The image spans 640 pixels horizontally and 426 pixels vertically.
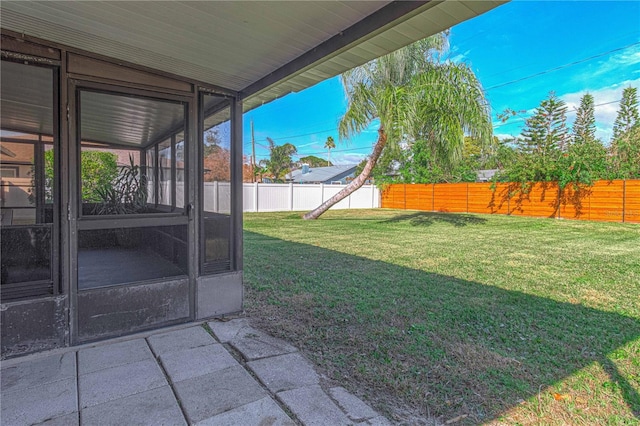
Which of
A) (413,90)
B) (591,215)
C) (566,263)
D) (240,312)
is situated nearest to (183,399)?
(240,312)

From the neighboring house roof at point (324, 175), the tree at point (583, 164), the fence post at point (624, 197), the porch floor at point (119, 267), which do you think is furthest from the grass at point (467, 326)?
the neighboring house roof at point (324, 175)

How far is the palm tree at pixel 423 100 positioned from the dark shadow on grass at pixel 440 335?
615cm

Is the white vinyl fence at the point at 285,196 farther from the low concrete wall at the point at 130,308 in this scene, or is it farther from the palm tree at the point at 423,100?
the low concrete wall at the point at 130,308

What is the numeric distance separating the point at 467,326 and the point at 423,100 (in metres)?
7.82

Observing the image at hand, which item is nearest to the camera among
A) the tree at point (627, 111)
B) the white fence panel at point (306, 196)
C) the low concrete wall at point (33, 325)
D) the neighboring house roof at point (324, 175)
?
the low concrete wall at point (33, 325)

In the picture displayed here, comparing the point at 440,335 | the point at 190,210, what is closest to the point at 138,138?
the point at 190,210

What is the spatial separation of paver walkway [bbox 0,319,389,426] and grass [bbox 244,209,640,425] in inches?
8.3

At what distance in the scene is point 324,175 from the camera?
31531 millimetres

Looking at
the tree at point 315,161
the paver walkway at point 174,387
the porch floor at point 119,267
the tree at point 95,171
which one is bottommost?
the paver walkway at point 174,387

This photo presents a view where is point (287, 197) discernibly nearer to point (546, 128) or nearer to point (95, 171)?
point (95, 171)

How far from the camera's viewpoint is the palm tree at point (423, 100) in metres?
9.39

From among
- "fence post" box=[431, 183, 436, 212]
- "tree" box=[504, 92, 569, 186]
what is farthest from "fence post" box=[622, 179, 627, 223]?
"fence post" box=[431, 183, 436, 212]

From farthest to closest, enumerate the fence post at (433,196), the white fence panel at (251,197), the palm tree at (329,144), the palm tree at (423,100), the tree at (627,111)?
the palm tree at (329,144) → the tree at (627,111) → the fence post at (433,196) → the white fence panel at (251,197) → the palm tree at (423,100)

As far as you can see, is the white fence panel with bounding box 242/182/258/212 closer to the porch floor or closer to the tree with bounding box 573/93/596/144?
the porch floor
